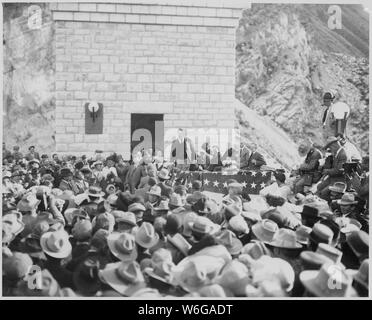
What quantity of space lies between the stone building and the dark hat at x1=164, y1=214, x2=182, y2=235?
2.17 ft

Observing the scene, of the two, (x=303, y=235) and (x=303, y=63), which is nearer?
(x=303, y=235)

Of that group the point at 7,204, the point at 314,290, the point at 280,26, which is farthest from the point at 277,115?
the point at 7,204

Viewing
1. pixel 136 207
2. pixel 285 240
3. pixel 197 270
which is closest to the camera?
pixel 197 270

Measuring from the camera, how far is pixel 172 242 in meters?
5.48

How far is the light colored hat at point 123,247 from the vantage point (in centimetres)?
546

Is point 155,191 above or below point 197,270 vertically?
above

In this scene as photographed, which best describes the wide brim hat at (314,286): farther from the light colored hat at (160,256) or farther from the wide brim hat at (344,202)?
the light colored hat at (160,256)

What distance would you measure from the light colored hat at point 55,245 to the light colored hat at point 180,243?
0.86m

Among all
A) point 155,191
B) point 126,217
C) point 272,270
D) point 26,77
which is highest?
point 26,77

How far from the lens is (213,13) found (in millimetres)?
5676

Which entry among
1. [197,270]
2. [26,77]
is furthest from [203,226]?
[26,77]

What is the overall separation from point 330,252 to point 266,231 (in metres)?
0.57

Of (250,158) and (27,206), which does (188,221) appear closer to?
(250,158)
